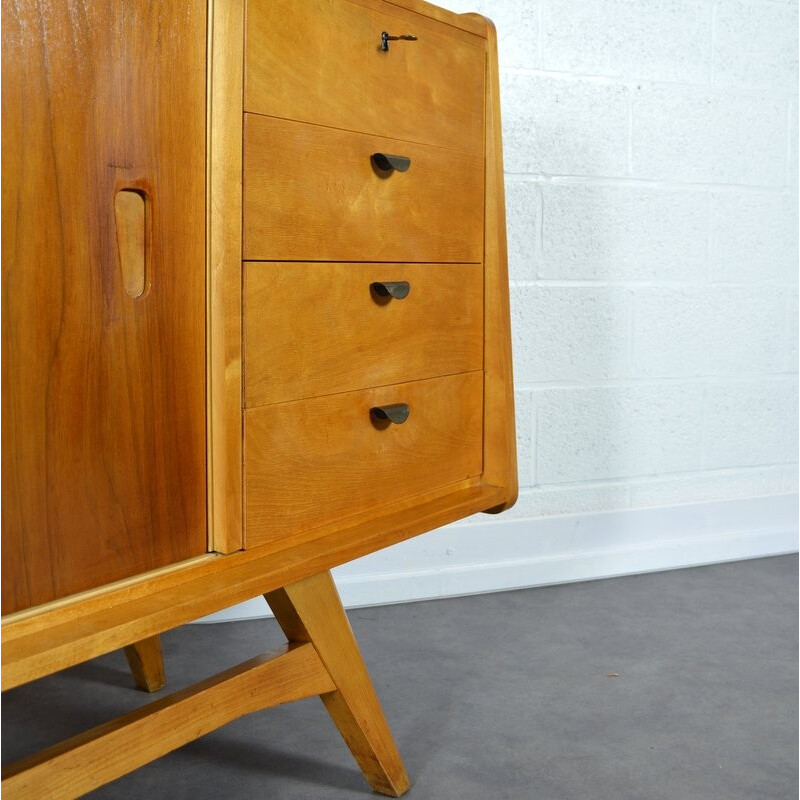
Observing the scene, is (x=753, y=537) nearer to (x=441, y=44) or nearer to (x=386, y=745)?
(x=386, y=745)

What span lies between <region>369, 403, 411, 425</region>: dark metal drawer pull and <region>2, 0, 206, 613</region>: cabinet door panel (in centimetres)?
25

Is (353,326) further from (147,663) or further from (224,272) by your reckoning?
(147,663)

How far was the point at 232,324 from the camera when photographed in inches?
34.5

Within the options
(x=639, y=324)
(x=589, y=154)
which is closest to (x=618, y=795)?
(x=639, y=324)

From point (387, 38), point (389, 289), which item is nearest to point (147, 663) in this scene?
point (389, 289)

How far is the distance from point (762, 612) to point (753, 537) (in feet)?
1.36

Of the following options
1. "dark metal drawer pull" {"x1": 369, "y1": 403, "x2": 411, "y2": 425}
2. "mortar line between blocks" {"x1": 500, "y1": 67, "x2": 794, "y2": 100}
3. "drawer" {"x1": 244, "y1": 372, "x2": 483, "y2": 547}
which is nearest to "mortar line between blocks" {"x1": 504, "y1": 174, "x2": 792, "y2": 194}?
"mortar line between blocks" {"x1": 500, "y1": 67, "x2": 794, "y2": 100}

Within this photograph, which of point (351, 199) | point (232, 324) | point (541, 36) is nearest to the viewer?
point (232, 324)

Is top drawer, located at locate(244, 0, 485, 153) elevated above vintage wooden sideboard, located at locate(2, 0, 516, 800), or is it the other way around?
top drawer, located at locate(244, 0, 485, 153)

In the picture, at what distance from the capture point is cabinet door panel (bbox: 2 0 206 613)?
71 cm

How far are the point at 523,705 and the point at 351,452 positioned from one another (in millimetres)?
653

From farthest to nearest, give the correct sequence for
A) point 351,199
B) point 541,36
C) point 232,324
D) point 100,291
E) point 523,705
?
point 541,36
point 523,705
point 351,199
point 232,324
point 100,291

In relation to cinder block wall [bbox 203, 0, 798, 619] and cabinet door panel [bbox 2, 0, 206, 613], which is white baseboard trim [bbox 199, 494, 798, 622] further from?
cabinet door panel [bbox 2, 0, 206, 613]

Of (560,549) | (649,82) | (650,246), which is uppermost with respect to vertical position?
(649,82)
